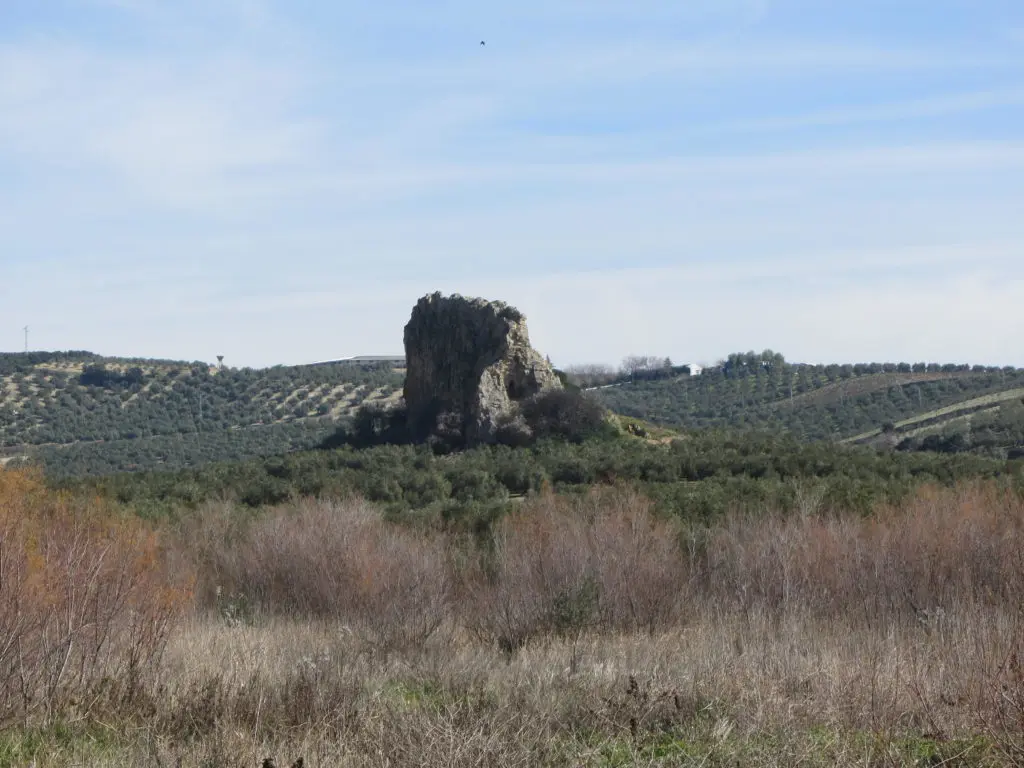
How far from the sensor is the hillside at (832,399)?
56.9m

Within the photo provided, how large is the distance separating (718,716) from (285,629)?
1237 cm

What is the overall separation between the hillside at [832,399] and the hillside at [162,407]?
19.9 metres

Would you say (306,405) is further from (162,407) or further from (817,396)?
(817,396)

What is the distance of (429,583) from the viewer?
75.8 feet

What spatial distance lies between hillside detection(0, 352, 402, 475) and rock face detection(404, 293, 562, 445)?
1883cm

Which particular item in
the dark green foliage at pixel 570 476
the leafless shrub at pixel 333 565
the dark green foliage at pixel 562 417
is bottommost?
the leafless shrub at pixel 333 565

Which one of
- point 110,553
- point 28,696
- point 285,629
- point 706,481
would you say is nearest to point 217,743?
point 28,696

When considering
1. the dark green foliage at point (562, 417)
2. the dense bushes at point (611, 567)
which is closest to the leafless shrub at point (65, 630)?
the dense bushes at point (611, 567)

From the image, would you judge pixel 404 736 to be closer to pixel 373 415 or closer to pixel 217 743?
pixel 217 743

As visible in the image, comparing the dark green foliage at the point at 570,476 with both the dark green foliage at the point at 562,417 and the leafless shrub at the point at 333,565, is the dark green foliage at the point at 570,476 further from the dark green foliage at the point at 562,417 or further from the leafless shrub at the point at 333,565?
the leafless shrub at the point at 333,565

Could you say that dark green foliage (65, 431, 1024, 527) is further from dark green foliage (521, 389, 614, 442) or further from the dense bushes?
the dense bushes

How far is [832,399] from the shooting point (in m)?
74.9

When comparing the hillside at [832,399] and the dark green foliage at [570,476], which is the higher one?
the hillside at [832,399]

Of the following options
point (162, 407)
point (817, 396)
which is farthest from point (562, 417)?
point (162, 407)
